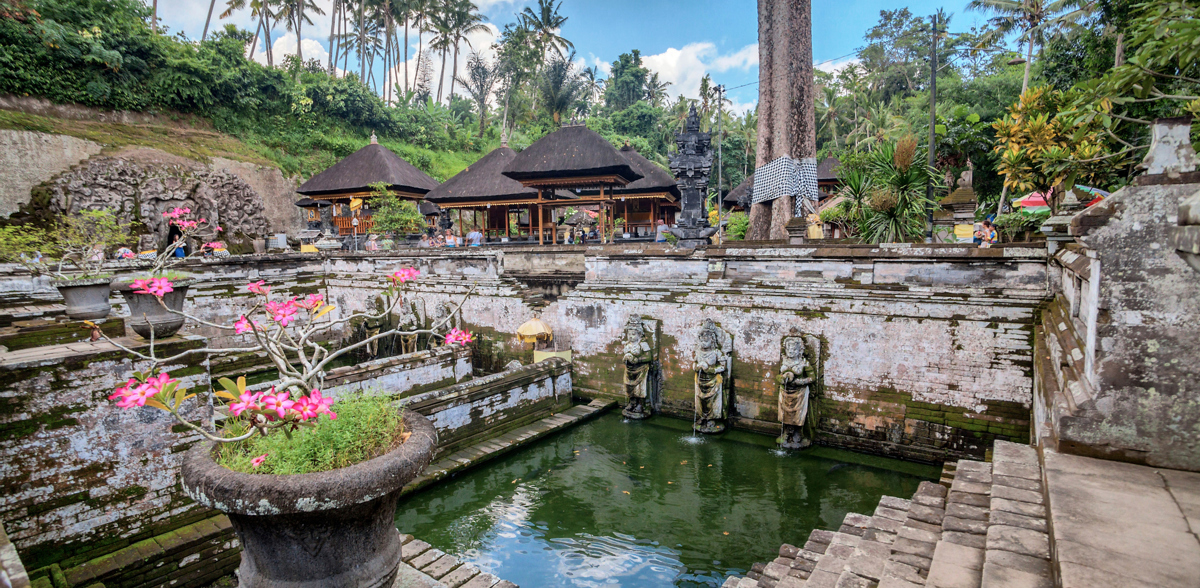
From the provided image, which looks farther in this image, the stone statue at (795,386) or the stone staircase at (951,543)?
the stone statue at (795,386)

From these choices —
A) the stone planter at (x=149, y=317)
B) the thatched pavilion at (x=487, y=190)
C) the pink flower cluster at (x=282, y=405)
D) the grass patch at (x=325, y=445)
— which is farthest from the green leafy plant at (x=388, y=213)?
the pink flower cluster at (x=282, y=405)

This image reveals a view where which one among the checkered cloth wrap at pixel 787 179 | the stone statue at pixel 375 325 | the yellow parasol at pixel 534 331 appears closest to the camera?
the yellow parasol at pixel 534 331

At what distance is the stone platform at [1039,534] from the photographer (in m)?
2.02

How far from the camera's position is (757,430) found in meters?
7.59

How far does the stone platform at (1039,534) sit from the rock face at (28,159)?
25943 millimetres

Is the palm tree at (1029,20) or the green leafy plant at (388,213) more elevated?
the palm tree at (1029,20)

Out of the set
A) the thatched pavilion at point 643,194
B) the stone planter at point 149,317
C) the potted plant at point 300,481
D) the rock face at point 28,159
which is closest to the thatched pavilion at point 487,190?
the thatched pavilion at point 643,194

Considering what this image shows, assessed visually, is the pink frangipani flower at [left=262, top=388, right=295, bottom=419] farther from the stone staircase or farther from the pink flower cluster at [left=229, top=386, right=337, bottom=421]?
the stone staircase

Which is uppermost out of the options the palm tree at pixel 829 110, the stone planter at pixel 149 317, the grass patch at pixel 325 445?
the palm tree at pixel 829 110

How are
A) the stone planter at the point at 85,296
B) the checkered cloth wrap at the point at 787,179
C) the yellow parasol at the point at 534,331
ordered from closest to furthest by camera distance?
1. the stone planter at the point at 85,296
2. the yellow parasol at the point at 534,331
3. the checkered cloth wrap at the point at 787,179

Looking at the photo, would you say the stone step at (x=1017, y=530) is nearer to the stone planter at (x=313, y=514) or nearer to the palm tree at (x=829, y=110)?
the stone planter at (x=313, y=514)

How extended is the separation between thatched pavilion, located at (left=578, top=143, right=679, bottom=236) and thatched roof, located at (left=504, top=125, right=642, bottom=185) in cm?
412

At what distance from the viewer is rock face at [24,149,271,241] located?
688 inches

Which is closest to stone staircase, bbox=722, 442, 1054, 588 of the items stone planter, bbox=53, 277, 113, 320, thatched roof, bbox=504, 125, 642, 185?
stone planter, bbox=53, 277, 113, 320
